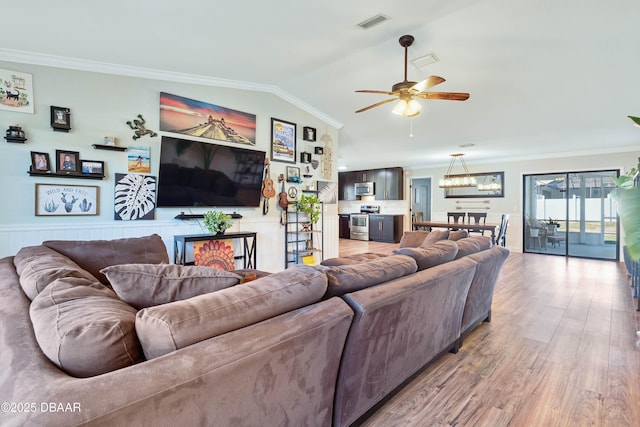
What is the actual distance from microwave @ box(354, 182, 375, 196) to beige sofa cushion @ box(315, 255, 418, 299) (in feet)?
28.4

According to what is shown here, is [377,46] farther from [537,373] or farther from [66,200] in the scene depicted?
[66,200]

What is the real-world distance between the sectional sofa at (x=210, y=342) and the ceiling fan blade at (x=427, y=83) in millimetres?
1597

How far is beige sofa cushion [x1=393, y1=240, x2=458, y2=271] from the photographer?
2.05m

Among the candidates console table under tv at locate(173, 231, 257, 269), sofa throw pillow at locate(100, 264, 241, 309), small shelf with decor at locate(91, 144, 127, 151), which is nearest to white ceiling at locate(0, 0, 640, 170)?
small shelf with decor at locate(91, 144, 127, 151)

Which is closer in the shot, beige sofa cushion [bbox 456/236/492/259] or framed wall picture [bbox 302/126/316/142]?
beige sofa cushion [bbox 456/236/492/259]

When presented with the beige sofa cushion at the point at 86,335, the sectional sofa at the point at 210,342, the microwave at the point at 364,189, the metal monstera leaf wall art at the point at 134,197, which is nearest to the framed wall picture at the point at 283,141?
the metal monstera leaf wall art at the point at 134,197

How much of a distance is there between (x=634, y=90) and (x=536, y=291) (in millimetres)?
2705

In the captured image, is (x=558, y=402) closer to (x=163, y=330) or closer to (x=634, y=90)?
(x=163, y=330)

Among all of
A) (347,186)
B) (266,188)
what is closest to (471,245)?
(266,188)

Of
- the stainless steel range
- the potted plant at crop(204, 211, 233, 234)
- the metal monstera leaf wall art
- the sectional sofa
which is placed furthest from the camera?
the stainless steel range

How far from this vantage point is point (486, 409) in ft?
5.87

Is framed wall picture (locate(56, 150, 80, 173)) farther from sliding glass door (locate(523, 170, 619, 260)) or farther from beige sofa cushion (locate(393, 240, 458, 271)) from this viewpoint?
sliding glass door (locate(523, 170, 619, 260))

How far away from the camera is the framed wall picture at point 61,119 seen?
304 cm

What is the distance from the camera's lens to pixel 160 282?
1243 millimetres
